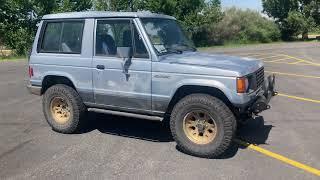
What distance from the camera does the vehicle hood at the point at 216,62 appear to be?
621 cm

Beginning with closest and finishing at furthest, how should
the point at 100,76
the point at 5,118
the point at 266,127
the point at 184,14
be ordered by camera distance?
the point at 100,76
the point at 266,127
the point at 5,118
the point at 184,14

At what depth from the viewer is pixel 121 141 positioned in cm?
727

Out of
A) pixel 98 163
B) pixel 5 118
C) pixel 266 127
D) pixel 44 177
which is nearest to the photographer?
pixel 44 177

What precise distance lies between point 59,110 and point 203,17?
32779mm

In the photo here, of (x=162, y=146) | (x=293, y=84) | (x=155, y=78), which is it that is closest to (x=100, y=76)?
(x=155, y=78)

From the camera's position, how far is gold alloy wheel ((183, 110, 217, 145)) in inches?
251

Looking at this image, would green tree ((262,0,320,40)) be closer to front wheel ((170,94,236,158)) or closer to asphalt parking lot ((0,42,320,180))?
asphalt parking lot ((0,42,320,180))

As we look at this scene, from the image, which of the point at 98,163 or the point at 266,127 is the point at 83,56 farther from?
the point at 266,127

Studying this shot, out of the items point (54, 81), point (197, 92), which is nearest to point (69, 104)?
point (54, 81)

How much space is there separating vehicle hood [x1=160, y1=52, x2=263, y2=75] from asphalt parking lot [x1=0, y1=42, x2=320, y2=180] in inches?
50.8

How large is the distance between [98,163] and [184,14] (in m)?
34.0

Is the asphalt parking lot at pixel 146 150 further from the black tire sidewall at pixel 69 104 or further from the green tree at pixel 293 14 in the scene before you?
the green tree at pixel 293 14

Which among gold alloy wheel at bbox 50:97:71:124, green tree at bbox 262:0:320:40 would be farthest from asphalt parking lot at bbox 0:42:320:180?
green tree at bbox 262:0:320:40

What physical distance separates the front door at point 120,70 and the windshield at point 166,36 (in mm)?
222
